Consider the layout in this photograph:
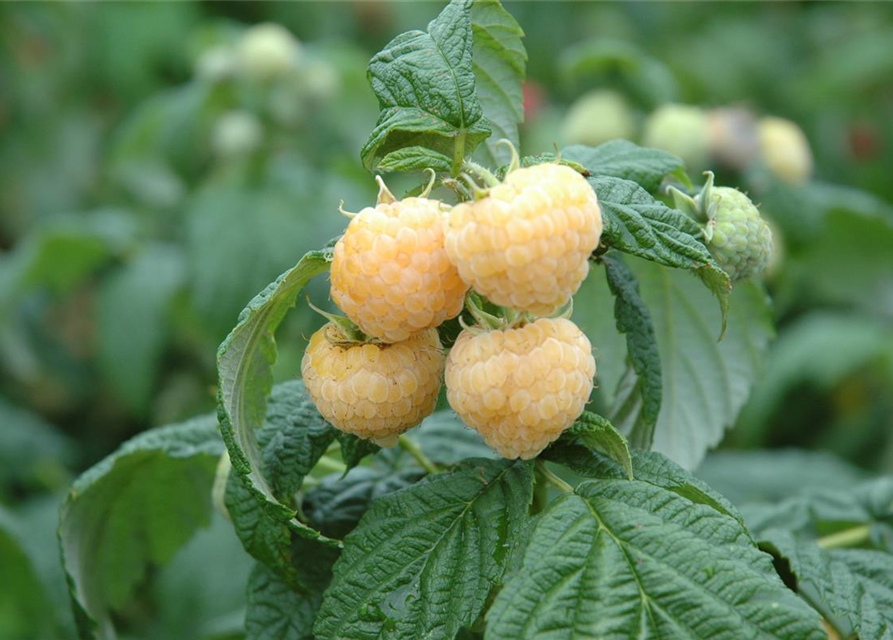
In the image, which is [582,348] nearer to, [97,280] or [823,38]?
[97,280]

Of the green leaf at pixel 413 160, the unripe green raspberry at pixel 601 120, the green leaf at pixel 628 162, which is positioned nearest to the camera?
the green leaf at pixel 413 160

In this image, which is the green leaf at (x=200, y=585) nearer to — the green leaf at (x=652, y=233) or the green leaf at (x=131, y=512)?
the green leaf at (x=131, y=512)

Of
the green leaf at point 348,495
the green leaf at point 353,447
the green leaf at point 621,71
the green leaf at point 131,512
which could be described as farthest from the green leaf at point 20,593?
the green leaf at point 621,71

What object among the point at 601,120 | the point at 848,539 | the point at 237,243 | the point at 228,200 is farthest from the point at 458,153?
the point at 228,200

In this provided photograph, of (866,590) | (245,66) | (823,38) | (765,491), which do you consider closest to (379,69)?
(866,590)

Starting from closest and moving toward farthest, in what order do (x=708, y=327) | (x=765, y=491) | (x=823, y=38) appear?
(x=708, y=327) < (x=765, y=491) < (x=823, y=38)

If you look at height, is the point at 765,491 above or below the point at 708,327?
below
